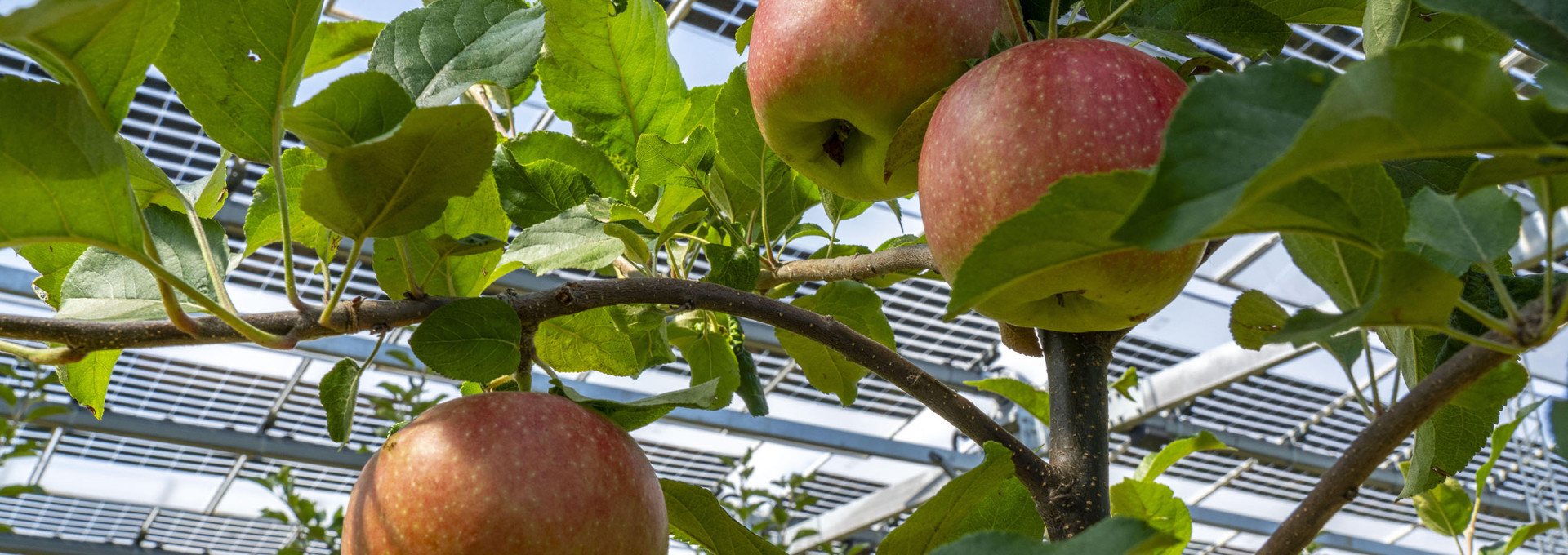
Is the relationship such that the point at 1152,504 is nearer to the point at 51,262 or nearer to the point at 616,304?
the point at 616,304

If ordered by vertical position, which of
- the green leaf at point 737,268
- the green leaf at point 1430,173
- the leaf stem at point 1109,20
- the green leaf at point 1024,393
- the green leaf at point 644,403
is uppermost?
the leaf stem at point 1109,20

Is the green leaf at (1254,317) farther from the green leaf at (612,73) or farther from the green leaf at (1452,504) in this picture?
the green leaf at (1452,504)

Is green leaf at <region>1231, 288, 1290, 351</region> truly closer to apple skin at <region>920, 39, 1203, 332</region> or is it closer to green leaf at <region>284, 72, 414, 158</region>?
apple skin at <region>920, 39, 1203, 332</region>

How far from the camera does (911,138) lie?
1.84 feet

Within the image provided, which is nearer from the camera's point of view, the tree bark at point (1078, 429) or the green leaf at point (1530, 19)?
the green leaf at point (1530, 19)

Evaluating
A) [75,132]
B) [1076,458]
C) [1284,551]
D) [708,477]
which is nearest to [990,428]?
[1076,458]

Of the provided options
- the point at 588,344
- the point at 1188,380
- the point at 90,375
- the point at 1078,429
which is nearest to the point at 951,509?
the point at 1078,429

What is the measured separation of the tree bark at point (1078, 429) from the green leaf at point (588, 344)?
0.96 feet

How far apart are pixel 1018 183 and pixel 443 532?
305 millimetres

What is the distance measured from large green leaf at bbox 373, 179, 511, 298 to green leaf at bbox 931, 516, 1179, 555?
1.31 ft

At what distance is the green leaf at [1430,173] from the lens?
48 centimetres

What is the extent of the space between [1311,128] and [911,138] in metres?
0.33

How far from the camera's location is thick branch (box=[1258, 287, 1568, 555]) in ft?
1.17

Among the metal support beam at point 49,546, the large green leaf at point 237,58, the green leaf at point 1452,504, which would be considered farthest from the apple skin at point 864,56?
the metal support beam at point 49,546
